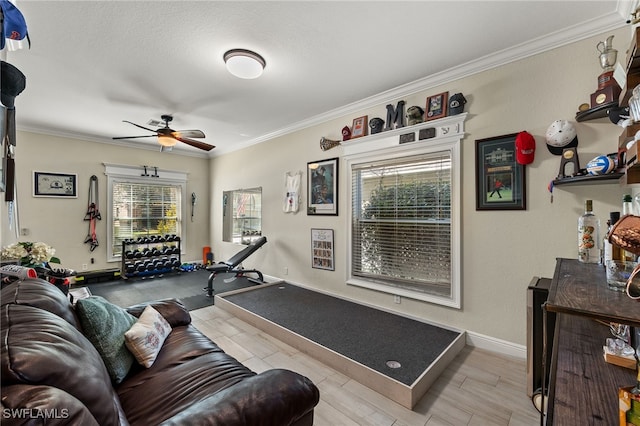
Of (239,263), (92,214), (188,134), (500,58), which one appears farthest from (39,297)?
(92,214)

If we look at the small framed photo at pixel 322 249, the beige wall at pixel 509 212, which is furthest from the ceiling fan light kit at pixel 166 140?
the small framed photo at pixel 322 249

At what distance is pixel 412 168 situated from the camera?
3.22m

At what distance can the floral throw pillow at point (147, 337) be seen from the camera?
5.06 feet

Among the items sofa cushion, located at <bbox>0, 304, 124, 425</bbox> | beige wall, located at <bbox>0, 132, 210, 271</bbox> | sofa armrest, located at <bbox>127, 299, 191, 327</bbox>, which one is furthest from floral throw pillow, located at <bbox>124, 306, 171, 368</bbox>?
beige wall, located at <bbox>0, 132, 210, 271</bbox>

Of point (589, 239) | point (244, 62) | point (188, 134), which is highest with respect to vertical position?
point (244, 62)

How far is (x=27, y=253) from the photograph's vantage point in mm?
2740

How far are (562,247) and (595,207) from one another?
1.27ft

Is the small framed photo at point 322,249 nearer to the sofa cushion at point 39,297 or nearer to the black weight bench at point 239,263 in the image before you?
the black weight bench at point 239,263

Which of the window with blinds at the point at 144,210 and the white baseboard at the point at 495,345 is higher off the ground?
the window with blinds at the point at 144,210

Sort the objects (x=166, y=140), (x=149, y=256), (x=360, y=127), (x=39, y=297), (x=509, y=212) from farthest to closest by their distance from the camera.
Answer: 1. (x=149, y=256)
2. (x=166, y=140)
3. (x=360, y=127)
4. (x=509, y=212)
5. (x=39, y=297)

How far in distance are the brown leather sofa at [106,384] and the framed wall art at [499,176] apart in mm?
2369

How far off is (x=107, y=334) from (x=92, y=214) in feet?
16.4

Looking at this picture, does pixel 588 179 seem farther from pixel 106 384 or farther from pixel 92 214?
pixel 92 214

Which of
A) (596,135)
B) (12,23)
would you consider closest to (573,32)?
(596,135)
